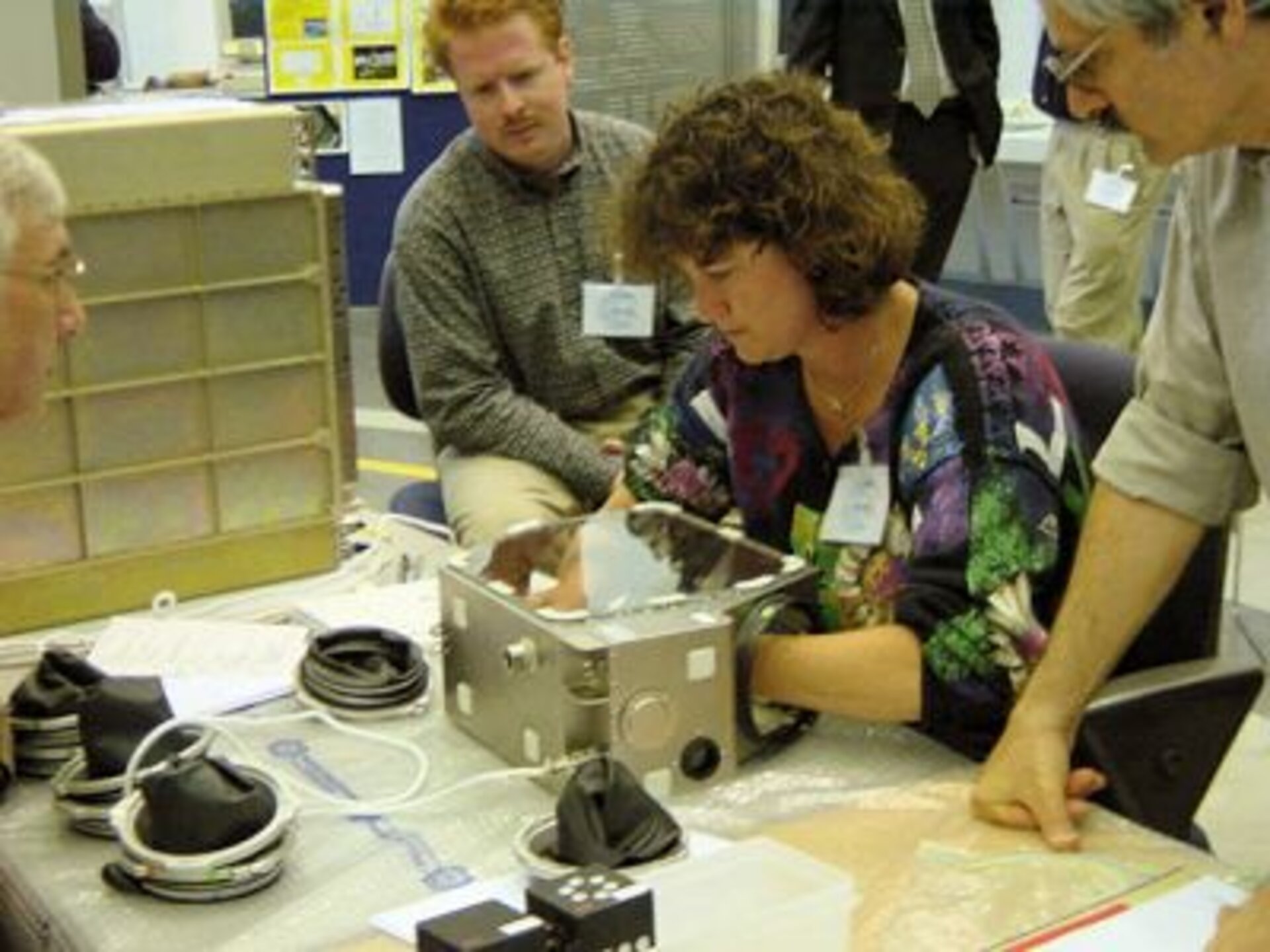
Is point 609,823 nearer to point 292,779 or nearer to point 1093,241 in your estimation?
point 292,779

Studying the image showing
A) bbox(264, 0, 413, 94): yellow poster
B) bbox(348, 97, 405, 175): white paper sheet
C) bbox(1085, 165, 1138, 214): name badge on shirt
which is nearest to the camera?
bbox(1085, 165, 1138, 214): name badge on shirt

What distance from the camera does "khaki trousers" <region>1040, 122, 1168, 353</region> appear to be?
15.0 feet

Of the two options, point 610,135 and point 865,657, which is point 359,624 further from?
point 610,135

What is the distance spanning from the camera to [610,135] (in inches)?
115

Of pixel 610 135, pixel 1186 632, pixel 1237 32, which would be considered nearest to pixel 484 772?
pixel 1186 632

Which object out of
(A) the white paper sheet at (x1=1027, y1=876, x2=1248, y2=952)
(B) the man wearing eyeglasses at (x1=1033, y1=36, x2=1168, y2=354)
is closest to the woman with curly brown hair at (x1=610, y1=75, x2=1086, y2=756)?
(A) the white paper sheet at (x1=1027, y1=876, x2=1248, y2=952)

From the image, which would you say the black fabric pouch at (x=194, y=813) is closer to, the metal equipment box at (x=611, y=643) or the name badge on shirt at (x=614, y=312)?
the metal equipment box at (x=611, y=643)

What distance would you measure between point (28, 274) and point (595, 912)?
902 mm

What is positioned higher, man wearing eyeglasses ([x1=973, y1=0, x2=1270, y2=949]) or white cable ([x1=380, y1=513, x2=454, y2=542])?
man wearing eyeglasses ([x1=973, y1=0, x2=1270, y2=949])

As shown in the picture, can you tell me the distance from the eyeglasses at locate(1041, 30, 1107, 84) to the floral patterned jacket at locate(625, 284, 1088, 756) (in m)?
0.30

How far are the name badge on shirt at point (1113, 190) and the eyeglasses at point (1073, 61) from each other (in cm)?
320

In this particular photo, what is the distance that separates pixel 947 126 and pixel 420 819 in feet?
11.5

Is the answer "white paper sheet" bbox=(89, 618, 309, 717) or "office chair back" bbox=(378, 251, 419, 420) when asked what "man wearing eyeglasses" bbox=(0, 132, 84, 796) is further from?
"office chair back" bbox=(378, 251, 419, 420)

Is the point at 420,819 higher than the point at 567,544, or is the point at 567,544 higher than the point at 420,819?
the point at 567,544
